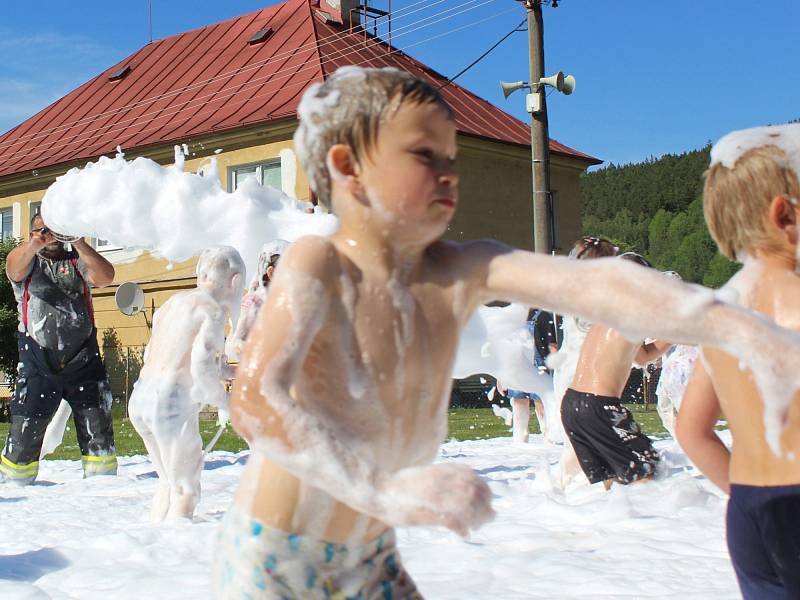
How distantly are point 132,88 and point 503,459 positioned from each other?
20.1 metres

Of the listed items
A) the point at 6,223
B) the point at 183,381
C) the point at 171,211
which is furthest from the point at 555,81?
the point at 6,223

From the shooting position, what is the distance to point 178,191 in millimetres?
6953

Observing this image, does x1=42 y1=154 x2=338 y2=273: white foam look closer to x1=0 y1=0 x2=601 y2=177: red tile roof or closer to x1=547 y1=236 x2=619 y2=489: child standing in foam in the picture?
x1=547 y1=236 x2=619 y2=489: child standing in foam

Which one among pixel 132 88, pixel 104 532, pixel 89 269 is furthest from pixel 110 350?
pixel 104 532

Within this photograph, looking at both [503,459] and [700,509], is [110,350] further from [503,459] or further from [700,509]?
[700,509]

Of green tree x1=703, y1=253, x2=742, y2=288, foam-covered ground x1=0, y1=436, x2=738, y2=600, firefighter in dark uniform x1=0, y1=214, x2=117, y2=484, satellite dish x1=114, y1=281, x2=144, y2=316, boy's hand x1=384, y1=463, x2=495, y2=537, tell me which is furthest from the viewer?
green tree x1=703, y1=253, x2=742, y2=288

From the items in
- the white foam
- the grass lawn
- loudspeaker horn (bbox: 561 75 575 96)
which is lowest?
the grass lawn

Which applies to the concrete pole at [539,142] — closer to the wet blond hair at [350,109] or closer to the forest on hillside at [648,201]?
the wet blond hair at [350,109]

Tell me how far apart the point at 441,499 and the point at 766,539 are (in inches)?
37.7

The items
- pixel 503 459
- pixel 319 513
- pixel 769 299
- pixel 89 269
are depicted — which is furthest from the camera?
pixel 503 459

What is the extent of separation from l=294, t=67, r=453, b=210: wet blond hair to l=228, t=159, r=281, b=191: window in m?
18.6

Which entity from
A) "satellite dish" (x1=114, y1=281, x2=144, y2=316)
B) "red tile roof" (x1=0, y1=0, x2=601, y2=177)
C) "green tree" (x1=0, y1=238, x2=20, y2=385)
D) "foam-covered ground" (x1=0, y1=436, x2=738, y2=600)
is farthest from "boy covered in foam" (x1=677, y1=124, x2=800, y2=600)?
"green tree" (x1=0, y1=238, x2=20, y2=385)

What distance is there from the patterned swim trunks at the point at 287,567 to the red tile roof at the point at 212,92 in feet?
60.4

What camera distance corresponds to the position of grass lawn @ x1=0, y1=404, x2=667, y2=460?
35.0 feet
